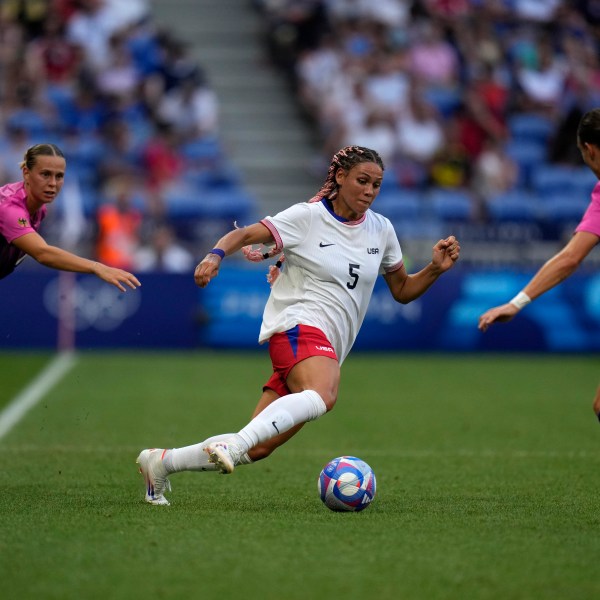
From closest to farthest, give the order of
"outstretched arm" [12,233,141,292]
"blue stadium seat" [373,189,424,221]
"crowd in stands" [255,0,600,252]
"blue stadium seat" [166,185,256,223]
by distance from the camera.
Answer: "outstretched arm" [12,233,141,292], "blue stadium seat" [166,185,256,223], "blue stadium seat" [373,189,424,221], "crowd in stands" [255,0,600,252]

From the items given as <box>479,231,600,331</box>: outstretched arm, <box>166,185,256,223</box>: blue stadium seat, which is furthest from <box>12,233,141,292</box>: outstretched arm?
<box>166,185,256,223</box>: blue stadium seat

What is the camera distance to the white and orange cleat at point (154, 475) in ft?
22.7

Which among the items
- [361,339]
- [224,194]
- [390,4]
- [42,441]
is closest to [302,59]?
[390,4]

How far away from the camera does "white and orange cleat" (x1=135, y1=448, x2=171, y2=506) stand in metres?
6.91

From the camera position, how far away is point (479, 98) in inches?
869

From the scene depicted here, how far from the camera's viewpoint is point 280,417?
662 centimetres

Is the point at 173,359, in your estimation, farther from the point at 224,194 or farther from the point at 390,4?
the point at 390,4

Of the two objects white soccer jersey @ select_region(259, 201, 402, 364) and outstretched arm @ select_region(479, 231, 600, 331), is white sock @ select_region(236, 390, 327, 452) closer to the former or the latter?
white soccer jersey @ select_region(259, 201, 402, 364)

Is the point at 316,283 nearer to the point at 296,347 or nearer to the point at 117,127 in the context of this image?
the point at 296,347

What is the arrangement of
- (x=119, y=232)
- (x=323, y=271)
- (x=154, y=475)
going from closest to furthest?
1. (x=154, y=475)
2. (x=323, y=271)
3. (x=119, y=232)

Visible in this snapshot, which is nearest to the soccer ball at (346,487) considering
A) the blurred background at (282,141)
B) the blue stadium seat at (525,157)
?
the blurred background at (282,141)

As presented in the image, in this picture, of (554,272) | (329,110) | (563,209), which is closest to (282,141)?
(329,110)

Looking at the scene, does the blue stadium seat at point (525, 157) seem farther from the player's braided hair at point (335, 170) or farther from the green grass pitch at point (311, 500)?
the player's braided hair at point (335, 170)

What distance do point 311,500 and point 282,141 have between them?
53.1 feet
